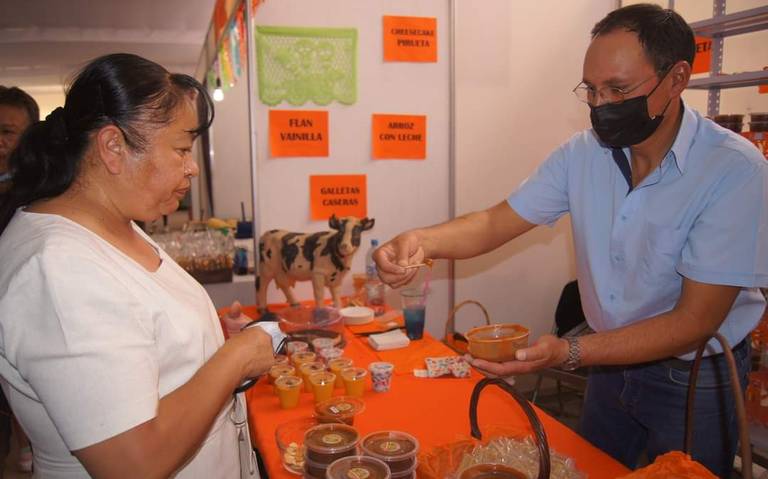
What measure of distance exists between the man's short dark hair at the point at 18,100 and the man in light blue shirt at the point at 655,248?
80.6 inches

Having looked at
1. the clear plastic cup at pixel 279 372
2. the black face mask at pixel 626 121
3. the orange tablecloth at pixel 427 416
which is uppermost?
the black face mask at pixel 626 121

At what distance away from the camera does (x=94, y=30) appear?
6.28m

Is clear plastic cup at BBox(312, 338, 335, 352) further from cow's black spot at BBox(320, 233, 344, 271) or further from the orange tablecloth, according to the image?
cow's black spot at BBox(320, 233, 344, 271)

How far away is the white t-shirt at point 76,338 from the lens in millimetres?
810

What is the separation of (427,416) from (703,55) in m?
2.40

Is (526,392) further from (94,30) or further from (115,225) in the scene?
(94,30)

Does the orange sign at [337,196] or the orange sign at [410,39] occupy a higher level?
the orange sign at [410,39]

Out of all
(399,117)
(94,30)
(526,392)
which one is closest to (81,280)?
(399,117)

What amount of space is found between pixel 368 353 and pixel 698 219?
1237 mm

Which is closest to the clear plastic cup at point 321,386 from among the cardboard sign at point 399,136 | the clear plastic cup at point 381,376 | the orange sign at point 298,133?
the clear plastic cup at point 381,376

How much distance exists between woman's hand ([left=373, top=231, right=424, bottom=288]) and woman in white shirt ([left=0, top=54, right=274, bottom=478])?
613 mm

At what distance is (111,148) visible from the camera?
1036mm

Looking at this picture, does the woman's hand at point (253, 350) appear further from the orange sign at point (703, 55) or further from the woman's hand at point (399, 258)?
the orange sign at point (703, 55)

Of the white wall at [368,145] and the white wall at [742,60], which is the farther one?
the white wall at [742,60]
